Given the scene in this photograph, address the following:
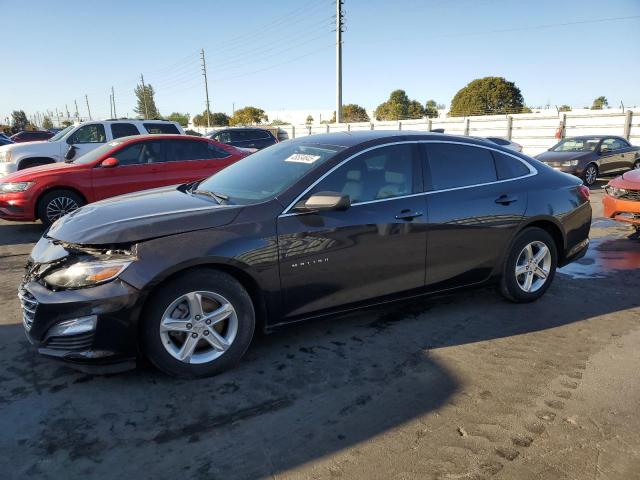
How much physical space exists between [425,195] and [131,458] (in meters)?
2.83

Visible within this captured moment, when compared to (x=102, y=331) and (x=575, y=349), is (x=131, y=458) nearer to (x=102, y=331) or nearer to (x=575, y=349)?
(x=102, y=331)

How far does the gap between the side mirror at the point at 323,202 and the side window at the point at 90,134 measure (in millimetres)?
9333

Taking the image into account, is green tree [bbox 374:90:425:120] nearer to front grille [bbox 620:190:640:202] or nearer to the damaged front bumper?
front grille [bbox 620:190:640:202]

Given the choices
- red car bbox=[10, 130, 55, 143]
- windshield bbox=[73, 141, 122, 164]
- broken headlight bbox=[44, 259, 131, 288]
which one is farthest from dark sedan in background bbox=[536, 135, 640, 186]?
red car bbox=[10, 130, 55, 143]

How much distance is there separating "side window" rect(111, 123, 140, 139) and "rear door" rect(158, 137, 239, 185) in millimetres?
3196

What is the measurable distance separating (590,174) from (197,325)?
1402 centimetres

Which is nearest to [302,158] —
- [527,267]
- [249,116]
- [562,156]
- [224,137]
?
[527,267]

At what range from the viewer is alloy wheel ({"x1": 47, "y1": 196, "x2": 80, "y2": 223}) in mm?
7590

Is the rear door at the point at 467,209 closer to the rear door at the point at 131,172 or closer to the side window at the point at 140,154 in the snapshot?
the rear door at the point at 131,172

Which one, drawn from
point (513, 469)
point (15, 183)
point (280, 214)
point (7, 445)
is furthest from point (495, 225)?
point (15, 183)

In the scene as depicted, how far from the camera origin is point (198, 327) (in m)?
3.14

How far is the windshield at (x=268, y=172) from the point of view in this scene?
142 inches

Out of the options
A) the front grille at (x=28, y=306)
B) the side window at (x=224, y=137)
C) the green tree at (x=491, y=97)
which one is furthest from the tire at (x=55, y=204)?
the green tree at (x=491, y=97)

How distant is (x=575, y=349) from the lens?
369cm
